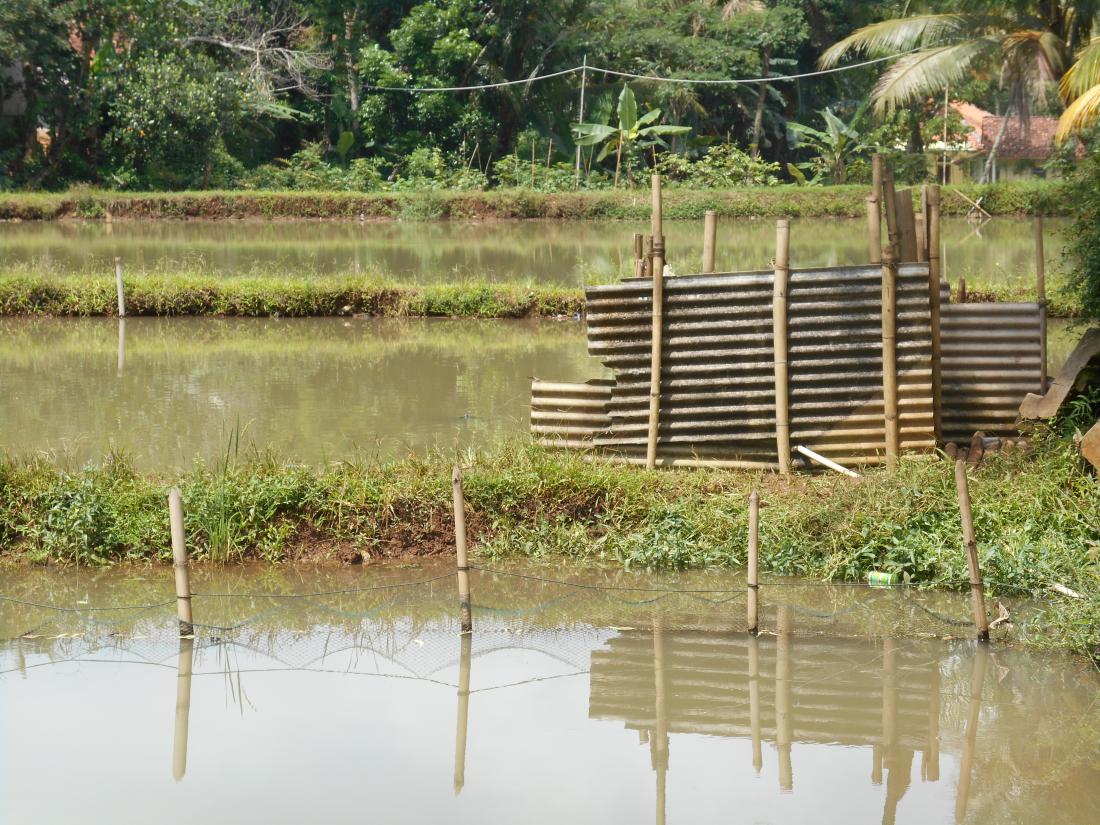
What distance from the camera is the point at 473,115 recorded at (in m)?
30.0

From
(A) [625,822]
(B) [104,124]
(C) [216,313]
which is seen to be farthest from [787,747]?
(B) [104,124]

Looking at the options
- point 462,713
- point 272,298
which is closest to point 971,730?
point 462,713

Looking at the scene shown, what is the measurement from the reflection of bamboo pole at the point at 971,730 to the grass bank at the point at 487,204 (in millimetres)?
20001

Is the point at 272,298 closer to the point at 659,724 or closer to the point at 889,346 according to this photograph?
the point at 889,346

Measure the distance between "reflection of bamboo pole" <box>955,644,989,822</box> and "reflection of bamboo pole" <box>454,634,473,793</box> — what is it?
1.75 meters

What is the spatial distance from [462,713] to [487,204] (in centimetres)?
2107

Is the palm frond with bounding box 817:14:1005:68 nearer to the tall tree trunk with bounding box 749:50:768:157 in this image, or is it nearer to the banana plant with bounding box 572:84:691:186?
the banana plant with bounding box 572:84:691:186

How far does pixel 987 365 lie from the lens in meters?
7.89

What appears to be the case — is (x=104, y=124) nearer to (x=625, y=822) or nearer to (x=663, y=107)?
(x=663, y=107)

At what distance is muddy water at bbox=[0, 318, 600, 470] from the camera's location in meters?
8.98

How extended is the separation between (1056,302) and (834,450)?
22.1ft

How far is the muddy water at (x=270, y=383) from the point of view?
29.5 ft

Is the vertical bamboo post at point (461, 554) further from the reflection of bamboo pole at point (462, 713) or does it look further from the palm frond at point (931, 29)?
the palm frond at point (931, 29)

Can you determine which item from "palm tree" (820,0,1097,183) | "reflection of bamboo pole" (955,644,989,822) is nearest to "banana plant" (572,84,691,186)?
"palm tree" (820,0,1097,183)
